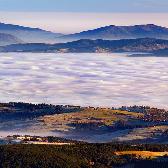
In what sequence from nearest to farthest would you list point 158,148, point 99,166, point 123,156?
point 99,166
point 123,156
point 158,148

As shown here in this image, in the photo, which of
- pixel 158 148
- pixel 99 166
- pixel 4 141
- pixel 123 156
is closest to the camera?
pixel 99 166

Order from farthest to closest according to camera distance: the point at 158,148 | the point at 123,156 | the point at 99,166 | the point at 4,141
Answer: the point at 4,141 < the point at 158,148 < the point at 123,156 < the point at 99,166

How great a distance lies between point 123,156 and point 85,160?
9481 mm

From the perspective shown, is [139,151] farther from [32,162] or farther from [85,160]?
[32,162]

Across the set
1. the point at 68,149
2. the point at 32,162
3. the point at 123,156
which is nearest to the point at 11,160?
the point at 32,162

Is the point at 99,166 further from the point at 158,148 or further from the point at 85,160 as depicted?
the point at 158,148

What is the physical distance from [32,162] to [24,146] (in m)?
15.1

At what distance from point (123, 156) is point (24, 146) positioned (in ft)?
71.7

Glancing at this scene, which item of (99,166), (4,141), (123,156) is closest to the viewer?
(99,166)

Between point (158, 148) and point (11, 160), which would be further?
point (158, 148)

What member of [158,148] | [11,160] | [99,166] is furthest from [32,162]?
[158,148]

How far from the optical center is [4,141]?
177 metres

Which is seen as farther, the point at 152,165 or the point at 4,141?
the point at 4,141

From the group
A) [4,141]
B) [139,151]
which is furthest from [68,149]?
[4,141]
